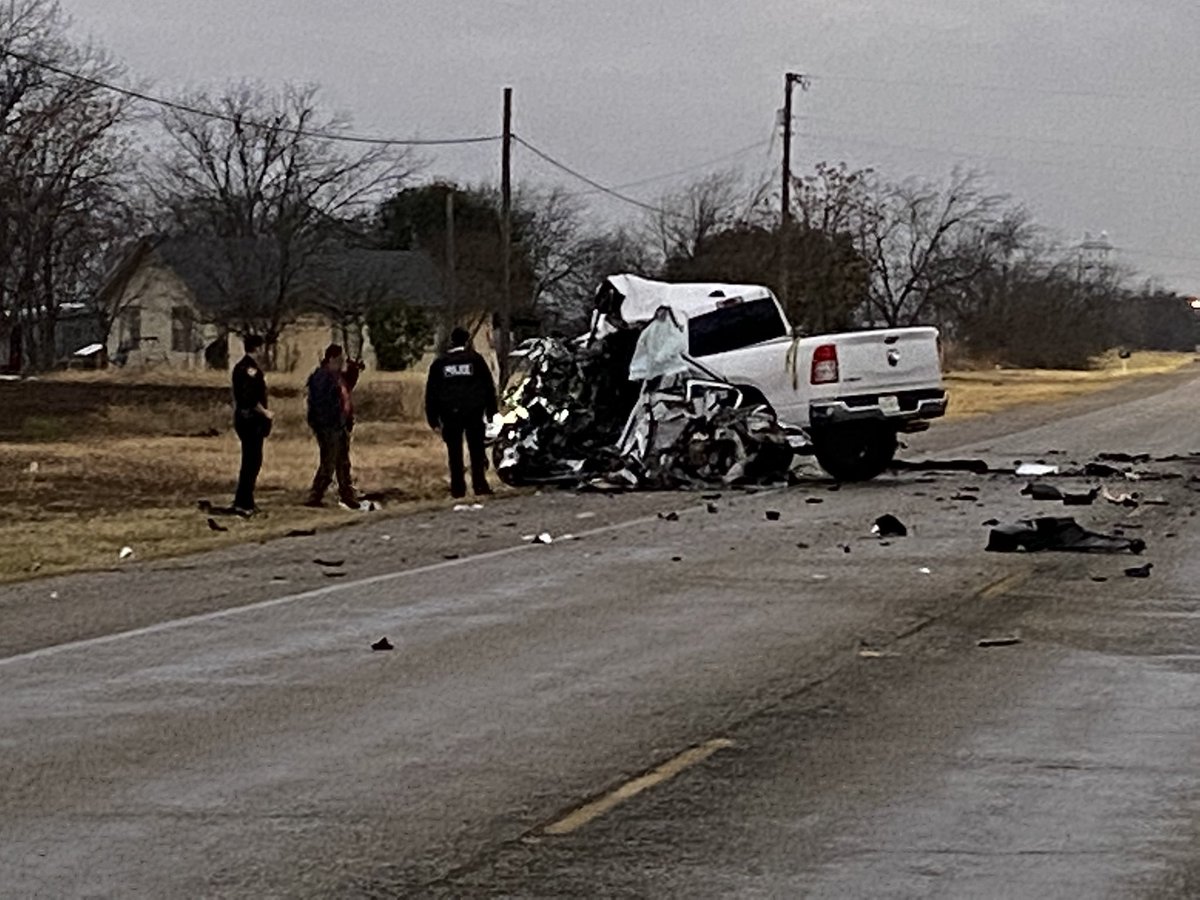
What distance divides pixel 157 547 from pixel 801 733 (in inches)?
406

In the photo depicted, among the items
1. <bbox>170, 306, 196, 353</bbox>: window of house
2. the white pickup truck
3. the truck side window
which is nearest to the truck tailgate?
the white pickup truck

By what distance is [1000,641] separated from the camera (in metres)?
11.7

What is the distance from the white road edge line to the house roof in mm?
44770

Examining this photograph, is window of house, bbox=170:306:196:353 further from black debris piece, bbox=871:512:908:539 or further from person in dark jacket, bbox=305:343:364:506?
black debris piece, bbox=871:512:908:539

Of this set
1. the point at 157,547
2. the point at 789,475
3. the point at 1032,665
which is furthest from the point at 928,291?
the point at 1032,665

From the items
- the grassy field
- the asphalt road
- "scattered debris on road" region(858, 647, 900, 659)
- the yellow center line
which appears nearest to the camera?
the asphalt road

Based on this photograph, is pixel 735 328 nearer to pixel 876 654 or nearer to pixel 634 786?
pixel 876 654

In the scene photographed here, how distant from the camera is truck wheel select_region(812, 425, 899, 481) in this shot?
955 inches

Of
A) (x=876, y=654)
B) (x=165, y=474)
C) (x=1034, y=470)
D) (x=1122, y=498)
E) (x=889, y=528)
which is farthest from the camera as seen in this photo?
(x=165, y=474)

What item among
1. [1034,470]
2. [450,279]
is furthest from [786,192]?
[1034,470]

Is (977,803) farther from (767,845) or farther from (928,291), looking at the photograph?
(928,291)

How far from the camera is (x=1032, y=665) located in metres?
10.9

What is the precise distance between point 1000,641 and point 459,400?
11621mm

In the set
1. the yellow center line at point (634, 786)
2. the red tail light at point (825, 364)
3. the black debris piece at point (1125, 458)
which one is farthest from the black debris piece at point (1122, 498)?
the yellow center line at point (634, 786)
